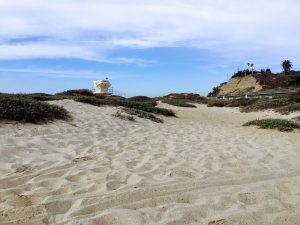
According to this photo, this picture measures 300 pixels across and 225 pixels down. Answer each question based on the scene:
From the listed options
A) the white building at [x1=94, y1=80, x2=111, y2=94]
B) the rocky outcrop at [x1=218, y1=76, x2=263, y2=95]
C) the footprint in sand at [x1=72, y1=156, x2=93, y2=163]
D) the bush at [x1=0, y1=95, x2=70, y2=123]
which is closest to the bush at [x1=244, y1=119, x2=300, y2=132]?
the bush at [x1=0, y1=95, x2=70, y2=123]

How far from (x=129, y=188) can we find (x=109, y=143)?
3780 millimetres

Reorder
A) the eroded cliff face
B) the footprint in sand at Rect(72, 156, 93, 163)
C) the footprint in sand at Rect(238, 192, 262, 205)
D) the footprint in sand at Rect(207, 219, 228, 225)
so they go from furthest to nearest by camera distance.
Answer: the eroded cliff face → the footprint in sand at Rect(72, 156, 93, 163) → the footprint in sand at Rect(238, 192, 262, 205) → the footprint in sand at Rect(207, 219, 228, 225)

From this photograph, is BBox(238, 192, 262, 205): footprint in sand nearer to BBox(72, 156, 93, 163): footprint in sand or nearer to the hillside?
BBox(72, 156, 93, 163): footprint in sand

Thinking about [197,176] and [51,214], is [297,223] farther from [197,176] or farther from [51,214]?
[51,214]

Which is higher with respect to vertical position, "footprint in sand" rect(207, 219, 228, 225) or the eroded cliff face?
the eroded cliff face

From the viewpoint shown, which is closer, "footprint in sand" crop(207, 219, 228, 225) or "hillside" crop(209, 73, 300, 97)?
"footprint in sand" crop(207, 219, 228, 225)

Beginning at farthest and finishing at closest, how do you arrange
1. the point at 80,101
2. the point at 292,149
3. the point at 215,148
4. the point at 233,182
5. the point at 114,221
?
the point at 80,101 < the point at 292,149 < the point at 215,148 < the point at 233,182 < the point at 114,221

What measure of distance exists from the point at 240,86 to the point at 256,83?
5253 mm

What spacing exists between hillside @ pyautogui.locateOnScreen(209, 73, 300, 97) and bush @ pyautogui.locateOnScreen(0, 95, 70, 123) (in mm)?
58593

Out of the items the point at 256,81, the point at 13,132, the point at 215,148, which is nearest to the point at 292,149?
the point at 215,148

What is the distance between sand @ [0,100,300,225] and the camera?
4.32 metres

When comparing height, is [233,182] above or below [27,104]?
below

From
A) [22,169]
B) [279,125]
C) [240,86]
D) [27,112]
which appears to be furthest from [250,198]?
[240,86]

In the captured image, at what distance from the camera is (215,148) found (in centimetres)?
881
